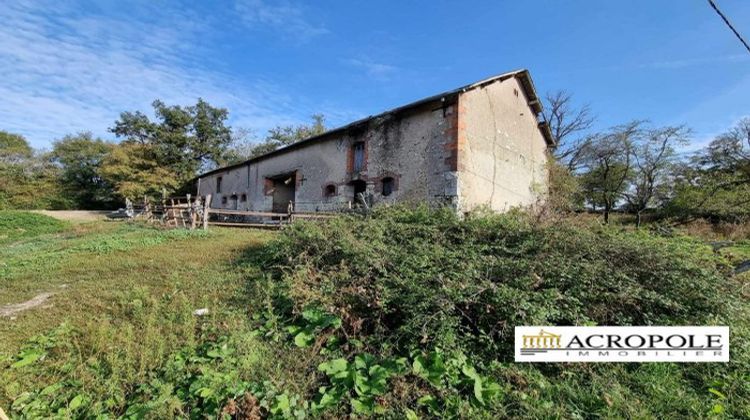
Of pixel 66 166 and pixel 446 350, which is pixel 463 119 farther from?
pixel 66 166

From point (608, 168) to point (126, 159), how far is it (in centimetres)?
3343

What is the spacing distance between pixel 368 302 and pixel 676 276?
142 inches

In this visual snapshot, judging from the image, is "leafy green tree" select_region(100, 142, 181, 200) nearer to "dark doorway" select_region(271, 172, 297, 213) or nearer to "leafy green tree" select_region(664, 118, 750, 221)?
"dark doorway" select_region(271, 172, 297, 213)

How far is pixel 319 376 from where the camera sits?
9.76 ft

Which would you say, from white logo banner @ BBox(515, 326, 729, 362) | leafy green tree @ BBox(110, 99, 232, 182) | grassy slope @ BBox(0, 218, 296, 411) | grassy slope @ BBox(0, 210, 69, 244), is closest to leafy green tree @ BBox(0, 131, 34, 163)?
leafy green tree @ BBox(110, 99, 232, 182)

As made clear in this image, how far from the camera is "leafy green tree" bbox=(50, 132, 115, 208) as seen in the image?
31.3 m

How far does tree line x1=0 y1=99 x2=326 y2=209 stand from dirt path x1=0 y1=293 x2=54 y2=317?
22.2 metres

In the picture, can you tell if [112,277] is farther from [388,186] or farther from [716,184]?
[716,184]

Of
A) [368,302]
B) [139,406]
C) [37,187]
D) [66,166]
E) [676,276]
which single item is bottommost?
[139,406]

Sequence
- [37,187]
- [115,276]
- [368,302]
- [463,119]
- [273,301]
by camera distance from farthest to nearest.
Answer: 1. [37,187]
2. [463,119]
3. [115,276]
4. [273,301]
5. [368,302]

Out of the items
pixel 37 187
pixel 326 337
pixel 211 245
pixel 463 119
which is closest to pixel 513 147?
pixel 463 119

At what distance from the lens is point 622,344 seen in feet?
10.6

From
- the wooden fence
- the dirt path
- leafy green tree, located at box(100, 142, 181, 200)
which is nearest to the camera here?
the dirt path

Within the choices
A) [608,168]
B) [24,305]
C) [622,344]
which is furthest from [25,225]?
[608,168]
